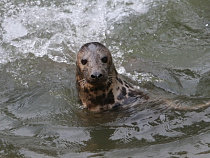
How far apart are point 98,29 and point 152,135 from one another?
3623 mm

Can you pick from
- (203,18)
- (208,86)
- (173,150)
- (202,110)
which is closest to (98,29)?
(203,18)

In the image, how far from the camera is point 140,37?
23.4 feet

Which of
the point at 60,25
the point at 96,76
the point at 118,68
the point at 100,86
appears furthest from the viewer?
the point at 60,25

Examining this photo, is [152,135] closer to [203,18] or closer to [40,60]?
[40,60]

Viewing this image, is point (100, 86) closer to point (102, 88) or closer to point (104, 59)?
point (102, 88)

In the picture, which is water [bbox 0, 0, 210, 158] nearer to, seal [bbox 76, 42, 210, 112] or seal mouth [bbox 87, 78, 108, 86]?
seal [bbox 76, 42, 210, 112]

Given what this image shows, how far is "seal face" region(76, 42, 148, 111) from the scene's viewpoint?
4.74m

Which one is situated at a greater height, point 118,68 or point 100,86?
point 118,68

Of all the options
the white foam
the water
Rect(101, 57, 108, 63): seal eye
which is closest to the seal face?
Rect(101, 57, 108, 63): seal eye

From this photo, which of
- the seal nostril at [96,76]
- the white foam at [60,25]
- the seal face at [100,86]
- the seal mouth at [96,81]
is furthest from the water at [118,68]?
the seal nostril at [96,76]

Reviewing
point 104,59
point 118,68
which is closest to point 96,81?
point 104,59

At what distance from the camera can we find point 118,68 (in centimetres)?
623

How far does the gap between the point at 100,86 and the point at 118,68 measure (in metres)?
1.49

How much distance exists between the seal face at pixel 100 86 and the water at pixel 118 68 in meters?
0.13
